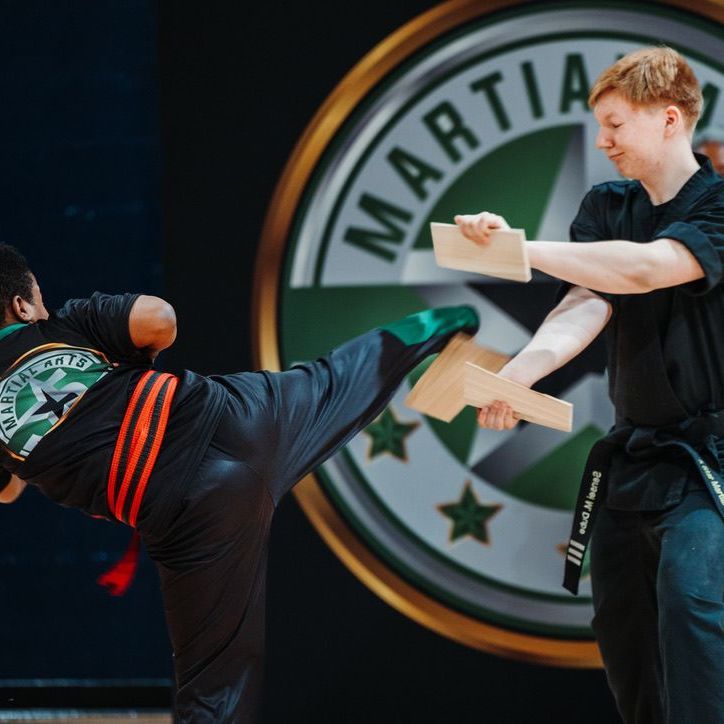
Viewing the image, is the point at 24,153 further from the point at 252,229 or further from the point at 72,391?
the point at 72,391

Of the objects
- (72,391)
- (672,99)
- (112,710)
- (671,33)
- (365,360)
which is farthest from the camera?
(112,710)

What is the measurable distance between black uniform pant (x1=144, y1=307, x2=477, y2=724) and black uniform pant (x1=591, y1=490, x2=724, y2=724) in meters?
0.73

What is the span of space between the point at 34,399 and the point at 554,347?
45.6 inches

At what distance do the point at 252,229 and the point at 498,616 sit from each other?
1.40m

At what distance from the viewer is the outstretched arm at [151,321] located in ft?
8.46

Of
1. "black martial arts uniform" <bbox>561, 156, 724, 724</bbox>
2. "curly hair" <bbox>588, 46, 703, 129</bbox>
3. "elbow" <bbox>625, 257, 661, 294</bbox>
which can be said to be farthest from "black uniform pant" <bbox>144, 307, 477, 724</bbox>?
"curly hair" <bbox>588, 46, 703, 129</bbox>

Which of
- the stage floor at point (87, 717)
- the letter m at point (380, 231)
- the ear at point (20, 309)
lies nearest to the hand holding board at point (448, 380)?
the letter m at point (380, 231)

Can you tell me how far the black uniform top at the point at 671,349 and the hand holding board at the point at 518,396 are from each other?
16 cm

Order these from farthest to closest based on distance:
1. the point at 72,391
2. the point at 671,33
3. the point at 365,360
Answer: the point at 671,33 → the point at 365,360 → the point at 72,391

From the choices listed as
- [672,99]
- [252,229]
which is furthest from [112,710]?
[672,99]

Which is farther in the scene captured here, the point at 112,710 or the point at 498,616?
the point at 112,710

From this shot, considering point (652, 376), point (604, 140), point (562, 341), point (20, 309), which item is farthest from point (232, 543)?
point (604, 140)

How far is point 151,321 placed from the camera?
2.58 m

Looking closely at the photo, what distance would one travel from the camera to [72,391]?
2521 millimetres
